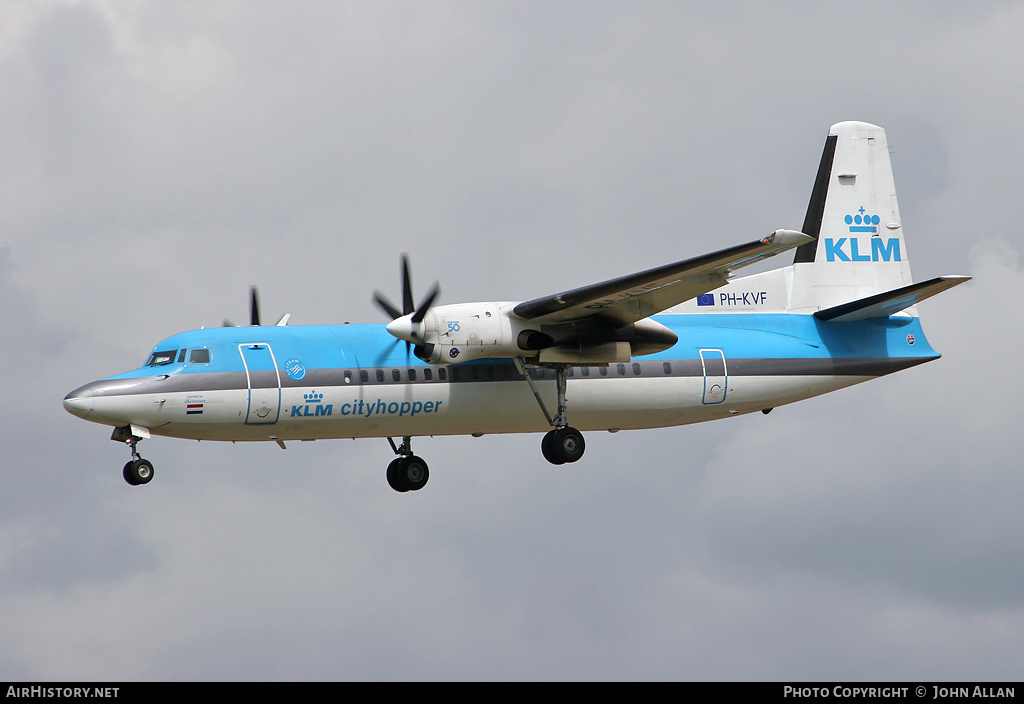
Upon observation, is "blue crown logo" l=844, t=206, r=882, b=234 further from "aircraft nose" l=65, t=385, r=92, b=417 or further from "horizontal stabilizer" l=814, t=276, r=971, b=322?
"aircraft nose" l=65, t=385, r=92, b=417

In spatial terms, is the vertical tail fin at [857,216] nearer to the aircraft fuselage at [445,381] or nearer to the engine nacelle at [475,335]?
the aircraft fuselage at [445,381]

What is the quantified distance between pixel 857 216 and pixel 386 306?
11.4 meters

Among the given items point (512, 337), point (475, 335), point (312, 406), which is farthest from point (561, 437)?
point (312, 406)

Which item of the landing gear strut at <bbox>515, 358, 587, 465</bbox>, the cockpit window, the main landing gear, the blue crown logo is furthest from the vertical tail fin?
the main landing gear

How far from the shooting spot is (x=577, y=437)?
26344mm

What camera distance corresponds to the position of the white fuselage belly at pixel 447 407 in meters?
24.0

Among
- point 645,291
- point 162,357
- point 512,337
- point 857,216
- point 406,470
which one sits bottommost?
point 406,470

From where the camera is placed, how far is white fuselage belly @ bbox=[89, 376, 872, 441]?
78.6ft

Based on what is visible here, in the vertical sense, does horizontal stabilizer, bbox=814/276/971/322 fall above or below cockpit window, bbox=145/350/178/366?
above

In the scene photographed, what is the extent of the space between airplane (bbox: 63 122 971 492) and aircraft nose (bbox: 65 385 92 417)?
28 mm

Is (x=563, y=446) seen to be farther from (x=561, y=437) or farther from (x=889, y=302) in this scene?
(x=889, y=302)

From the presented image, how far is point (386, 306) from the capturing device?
27.5 metres

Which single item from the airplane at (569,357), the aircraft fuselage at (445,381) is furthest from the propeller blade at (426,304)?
the aircraft fuselage at (445,381)
